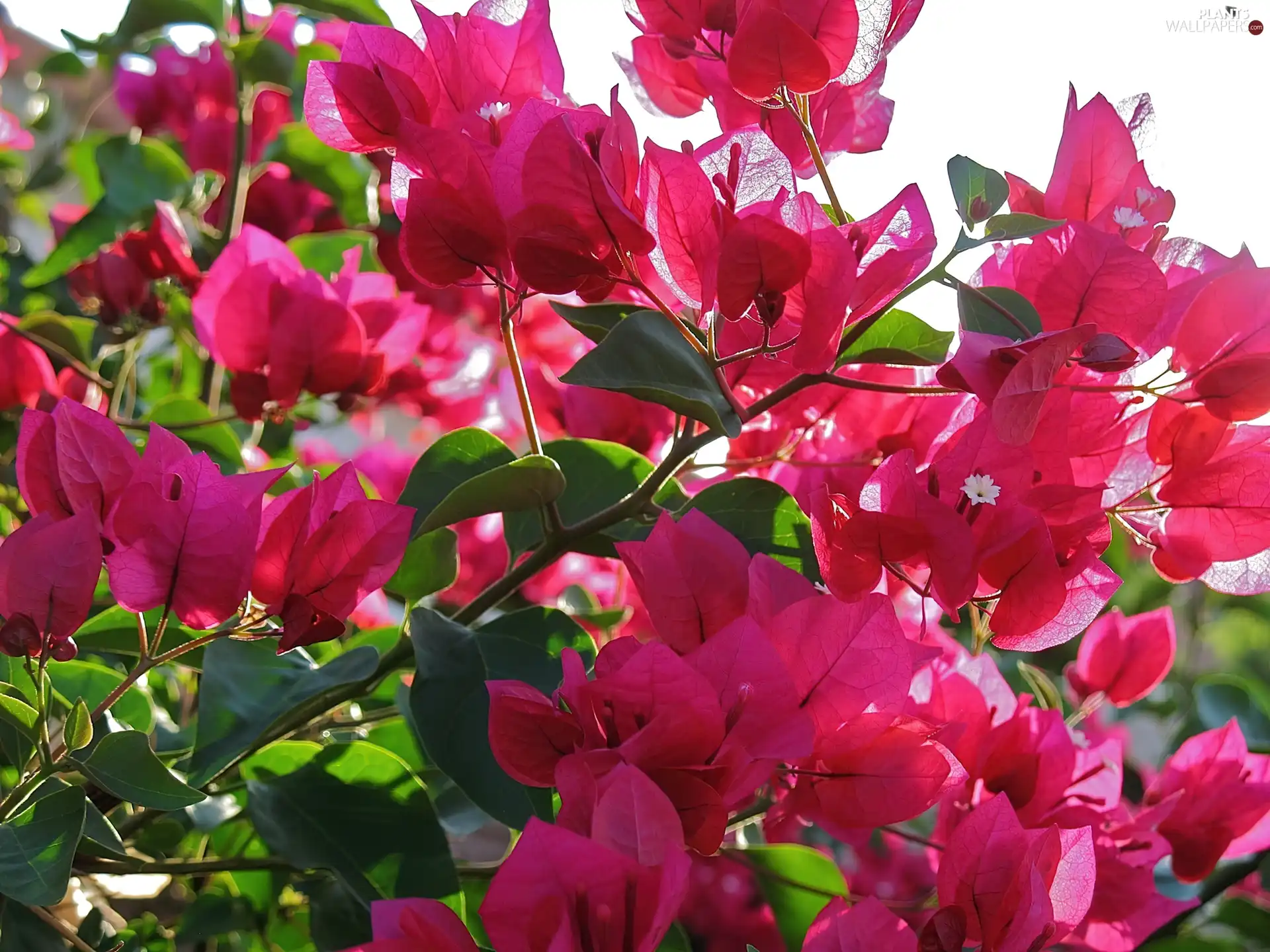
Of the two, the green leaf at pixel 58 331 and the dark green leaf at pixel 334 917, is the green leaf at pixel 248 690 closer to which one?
the dark green leaf at pixel 334 917

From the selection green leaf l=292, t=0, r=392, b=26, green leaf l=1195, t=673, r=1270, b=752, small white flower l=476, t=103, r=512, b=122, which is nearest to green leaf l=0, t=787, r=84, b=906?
small white flower l=476, t=103, r=512, b=122

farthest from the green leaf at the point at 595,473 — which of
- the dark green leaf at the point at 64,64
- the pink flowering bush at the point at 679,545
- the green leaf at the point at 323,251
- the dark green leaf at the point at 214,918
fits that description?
the dark green leaf at the point at 64,64

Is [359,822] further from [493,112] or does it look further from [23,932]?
[493,112]

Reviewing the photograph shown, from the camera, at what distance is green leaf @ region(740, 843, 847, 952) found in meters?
0.69

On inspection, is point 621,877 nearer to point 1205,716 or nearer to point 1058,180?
point 1058,180

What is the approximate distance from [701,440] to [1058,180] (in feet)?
0.69

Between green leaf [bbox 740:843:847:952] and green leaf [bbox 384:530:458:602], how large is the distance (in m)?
0.25

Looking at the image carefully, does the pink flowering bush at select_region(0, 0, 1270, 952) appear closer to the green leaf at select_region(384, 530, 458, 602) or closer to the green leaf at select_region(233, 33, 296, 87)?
the green leaf at select_region(384, 530, 458, 602)

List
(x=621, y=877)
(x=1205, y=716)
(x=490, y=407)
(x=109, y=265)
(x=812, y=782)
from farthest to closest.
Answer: (x=490, y=407)
(x=1205, y=716)
(x=109, y=265)
(x=812, y=782)
(x=621, y=877)

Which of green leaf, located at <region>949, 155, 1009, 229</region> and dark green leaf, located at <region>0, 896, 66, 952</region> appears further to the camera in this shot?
dark green leaf, located at <region>0, 896, 66, 952</region>

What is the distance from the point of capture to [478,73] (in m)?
0.53

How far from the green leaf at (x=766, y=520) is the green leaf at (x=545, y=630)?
8 cm

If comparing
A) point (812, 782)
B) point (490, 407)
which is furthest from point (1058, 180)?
point (490, 407)

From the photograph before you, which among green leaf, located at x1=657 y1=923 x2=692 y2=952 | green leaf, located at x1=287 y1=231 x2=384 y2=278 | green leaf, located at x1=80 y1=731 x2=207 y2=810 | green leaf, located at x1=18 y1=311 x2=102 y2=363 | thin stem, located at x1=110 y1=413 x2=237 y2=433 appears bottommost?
green leaf, located at x1=657 y1=923 x2=692 y2=952
